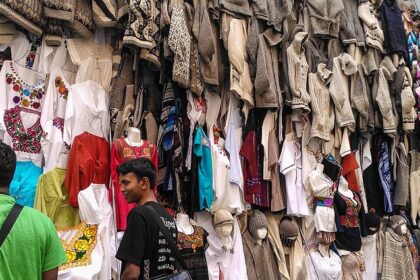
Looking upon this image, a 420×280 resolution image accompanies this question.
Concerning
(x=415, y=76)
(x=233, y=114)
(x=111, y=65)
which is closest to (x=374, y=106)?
(x=415, y=76)

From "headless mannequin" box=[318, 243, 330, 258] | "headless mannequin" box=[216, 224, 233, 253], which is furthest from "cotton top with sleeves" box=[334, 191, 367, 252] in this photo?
"headless mannequin" box=[216, 224, 233, 253]

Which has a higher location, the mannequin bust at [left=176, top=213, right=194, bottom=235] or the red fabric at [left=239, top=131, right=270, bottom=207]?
the red fabric at [left=239, top=131, right=270, bottom=207]

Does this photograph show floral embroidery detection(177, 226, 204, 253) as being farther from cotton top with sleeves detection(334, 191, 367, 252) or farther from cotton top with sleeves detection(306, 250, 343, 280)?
cotton top with sleeves detection(334, 191, 367, 252)

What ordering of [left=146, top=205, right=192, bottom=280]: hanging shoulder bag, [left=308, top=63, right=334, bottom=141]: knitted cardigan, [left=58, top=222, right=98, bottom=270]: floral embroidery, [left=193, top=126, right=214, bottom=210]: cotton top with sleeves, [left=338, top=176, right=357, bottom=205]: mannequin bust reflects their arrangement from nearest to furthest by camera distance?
[left=146, top=205, right=192, bottom=280]: hanging shoulder bag → [left=58, top=222, right=98, bottom=270]: floral embroidery → [left=193, top=126, right=214, bottom=210]: cotton top with sleeves → [left=308, top=63, right=334, bottom=141]: knitted cardigan → [left=338, top=176, right=357, bottom=205]: mannequin bust

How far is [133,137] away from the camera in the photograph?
385 centimetres

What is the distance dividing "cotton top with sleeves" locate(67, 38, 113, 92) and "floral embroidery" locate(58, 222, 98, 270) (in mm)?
1218

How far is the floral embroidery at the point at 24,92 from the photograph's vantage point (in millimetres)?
3774

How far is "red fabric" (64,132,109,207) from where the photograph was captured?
362cm

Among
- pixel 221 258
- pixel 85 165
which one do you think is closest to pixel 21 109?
pixel 85 165

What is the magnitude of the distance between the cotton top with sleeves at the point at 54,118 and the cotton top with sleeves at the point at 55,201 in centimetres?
10

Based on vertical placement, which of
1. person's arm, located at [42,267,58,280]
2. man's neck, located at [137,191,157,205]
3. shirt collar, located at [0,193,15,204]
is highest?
shirt collar, located at [0,193,15,204]

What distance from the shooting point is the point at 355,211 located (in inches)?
215

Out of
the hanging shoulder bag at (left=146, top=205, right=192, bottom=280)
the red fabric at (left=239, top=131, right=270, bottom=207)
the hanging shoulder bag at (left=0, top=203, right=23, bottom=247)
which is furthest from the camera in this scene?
the red fabric at (left=239, top=131, right=270, bottom=207)

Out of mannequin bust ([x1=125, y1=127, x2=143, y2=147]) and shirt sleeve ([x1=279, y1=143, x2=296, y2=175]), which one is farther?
shirt sleeve ([x1=279, y1=143, x2=296, y2=175])
